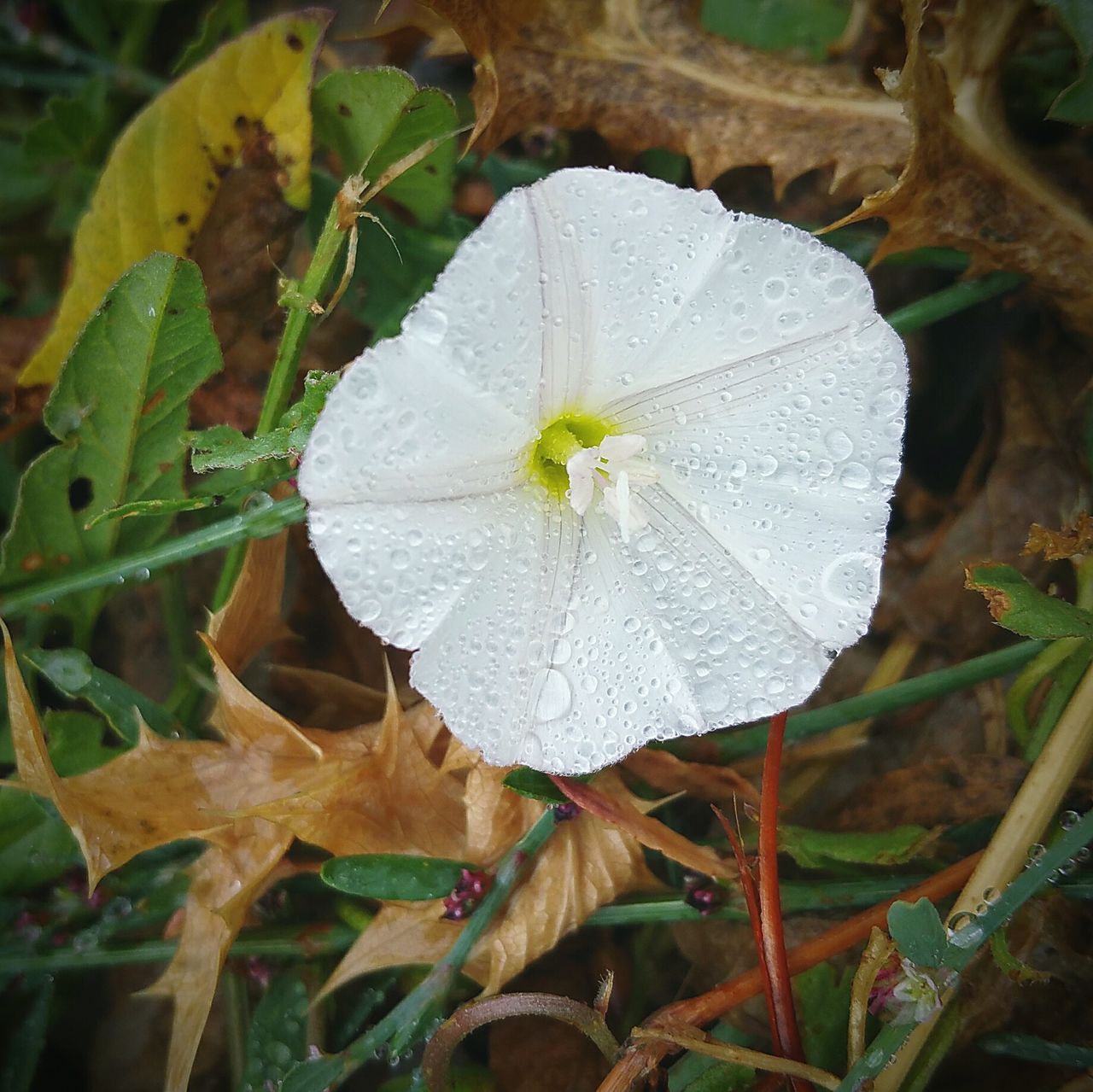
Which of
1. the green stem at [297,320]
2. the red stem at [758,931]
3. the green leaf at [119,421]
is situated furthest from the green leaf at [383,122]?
the red stem at [758,931]

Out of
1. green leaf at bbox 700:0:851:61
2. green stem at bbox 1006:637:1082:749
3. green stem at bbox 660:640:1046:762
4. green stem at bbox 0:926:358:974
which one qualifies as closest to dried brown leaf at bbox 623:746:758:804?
green stem at bbox 660:640:1046:762

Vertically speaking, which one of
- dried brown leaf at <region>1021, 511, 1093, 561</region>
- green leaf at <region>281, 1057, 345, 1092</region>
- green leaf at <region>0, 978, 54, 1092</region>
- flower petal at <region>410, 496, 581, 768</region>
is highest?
dried brown leaf at <region>1021, 511, 1093, 561</region>

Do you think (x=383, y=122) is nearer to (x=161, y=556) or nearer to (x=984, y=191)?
(x=161, y=556)

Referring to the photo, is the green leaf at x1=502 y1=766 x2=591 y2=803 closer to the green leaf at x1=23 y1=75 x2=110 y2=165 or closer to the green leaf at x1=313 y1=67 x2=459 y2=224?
the green leaf at x1=313 y1=67 x2=459 y2=224

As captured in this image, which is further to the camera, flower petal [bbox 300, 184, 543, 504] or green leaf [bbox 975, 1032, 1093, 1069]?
green leaf [bbox 975, 1032, 1093, 1069]

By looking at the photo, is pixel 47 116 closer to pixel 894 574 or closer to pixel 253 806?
pixel 253 806
